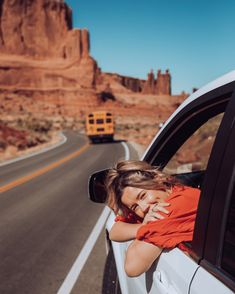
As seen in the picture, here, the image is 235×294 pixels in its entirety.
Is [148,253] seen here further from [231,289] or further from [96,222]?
[96,222]

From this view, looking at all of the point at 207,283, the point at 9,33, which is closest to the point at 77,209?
the point at 207,283

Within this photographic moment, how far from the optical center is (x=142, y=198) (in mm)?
1981

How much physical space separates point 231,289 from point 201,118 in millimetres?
1224

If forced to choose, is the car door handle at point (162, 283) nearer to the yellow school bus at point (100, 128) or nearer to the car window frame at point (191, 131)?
the car window frame at point (191, 131)

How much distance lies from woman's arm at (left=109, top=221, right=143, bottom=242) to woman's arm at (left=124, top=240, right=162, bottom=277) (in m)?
0.23

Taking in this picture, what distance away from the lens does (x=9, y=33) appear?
371ft

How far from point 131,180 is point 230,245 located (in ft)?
2.21

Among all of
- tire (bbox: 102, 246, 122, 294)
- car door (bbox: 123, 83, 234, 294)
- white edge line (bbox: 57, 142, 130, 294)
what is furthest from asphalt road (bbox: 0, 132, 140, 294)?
car door (bbox: 123, 83, 234, 294)

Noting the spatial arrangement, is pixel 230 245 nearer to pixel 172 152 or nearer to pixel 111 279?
pixel 172 152

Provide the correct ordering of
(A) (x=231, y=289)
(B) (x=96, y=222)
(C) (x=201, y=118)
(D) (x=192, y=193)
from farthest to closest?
1. (B) (x=96, y=222)
2. (C) (x=201, y=118)
3. (D) (x=192, y=193)
4. (A) (x=231, y=289)

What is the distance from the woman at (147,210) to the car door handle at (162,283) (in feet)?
0.28

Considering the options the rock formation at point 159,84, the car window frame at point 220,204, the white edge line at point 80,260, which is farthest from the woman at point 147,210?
the rock formation at point 159,84

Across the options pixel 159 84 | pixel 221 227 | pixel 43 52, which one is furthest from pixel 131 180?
pixel 159 84

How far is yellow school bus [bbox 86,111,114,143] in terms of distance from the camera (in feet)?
101
